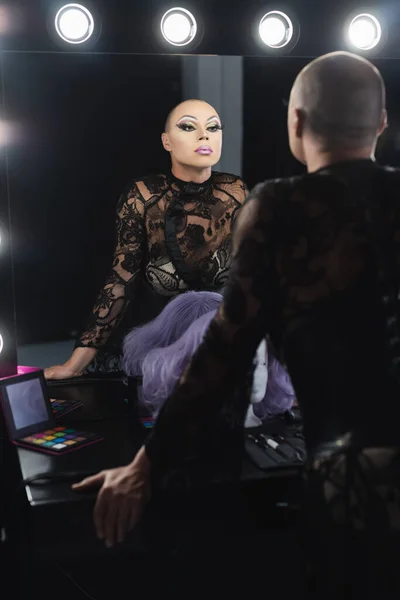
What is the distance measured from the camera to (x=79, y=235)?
1398 millimetres

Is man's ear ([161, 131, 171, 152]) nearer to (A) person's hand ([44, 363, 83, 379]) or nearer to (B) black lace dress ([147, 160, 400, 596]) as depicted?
(A) person's hand ([44, 363, 83, 379])

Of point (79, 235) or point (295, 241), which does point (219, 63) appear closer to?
point (79, 235)

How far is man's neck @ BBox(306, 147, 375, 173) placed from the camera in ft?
2.26

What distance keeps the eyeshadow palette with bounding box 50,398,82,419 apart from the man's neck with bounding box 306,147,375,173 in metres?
0.67

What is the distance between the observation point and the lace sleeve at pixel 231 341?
2.19 ft

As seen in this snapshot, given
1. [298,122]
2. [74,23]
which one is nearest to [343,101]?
[298,122]

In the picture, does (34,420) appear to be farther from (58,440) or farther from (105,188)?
(105,188)

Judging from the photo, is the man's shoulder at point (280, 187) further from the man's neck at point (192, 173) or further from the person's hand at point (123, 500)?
Answer: the man's neck at point (192, 173)

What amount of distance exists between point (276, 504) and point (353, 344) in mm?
413

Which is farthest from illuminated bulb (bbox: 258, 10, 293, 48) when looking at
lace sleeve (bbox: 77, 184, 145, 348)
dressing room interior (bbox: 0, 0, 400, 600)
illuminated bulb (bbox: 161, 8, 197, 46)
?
lace sleeve (bbox: 77, 184, 145, 348)

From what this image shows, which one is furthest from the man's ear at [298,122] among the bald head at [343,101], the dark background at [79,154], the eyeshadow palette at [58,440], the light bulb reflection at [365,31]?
the light bulb reflection at [365,31]

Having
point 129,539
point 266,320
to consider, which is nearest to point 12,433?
point 129,539

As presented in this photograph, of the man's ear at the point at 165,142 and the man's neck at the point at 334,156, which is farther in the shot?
the man's ear at the point at 165,142

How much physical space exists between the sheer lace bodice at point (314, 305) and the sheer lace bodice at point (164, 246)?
0.67m
